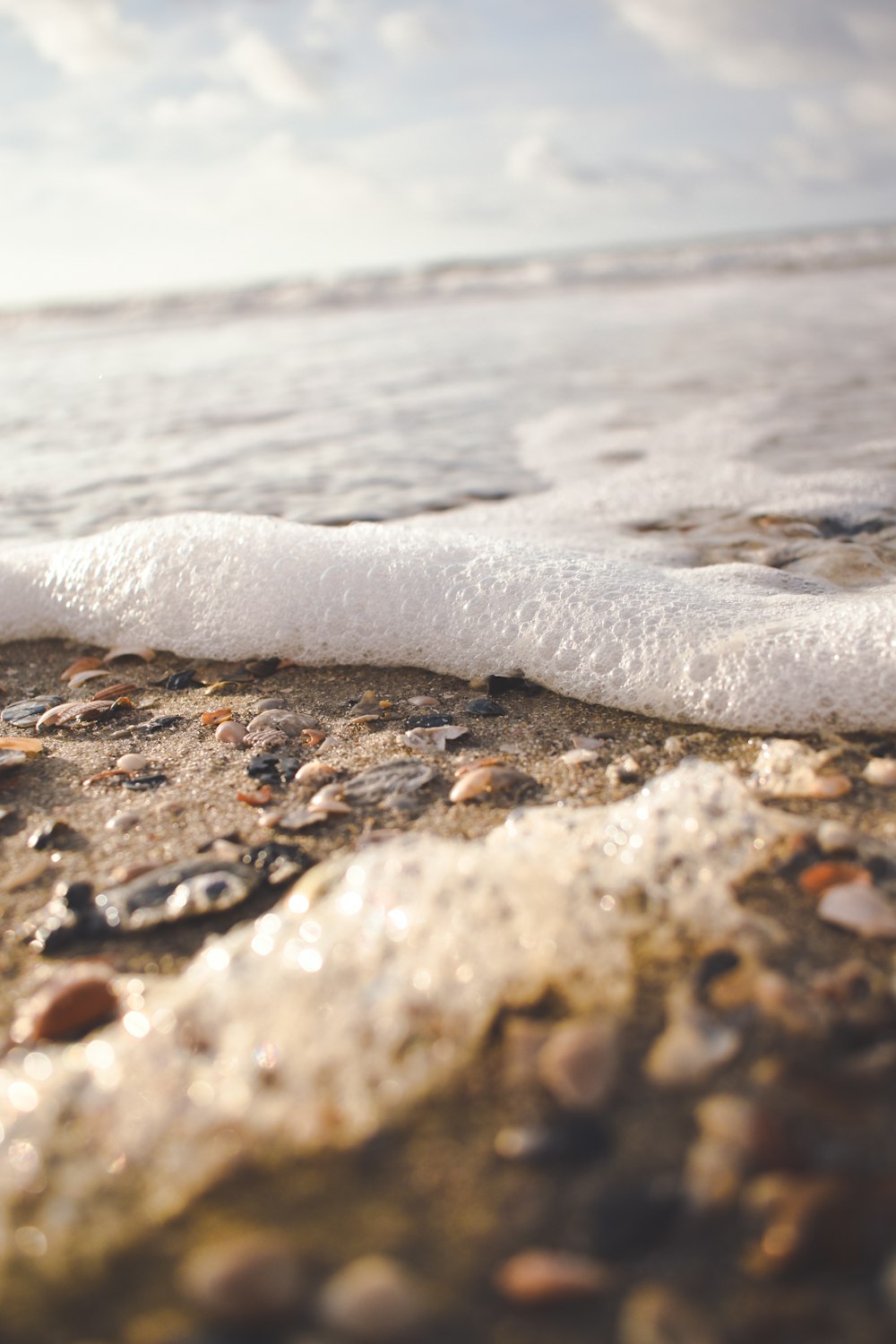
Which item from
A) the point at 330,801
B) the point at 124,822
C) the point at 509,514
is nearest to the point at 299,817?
the point at 330,801

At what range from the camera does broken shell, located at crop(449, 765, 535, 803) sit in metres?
1.70

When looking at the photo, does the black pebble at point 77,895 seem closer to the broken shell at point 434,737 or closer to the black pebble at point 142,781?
the black pebble at point 142,781

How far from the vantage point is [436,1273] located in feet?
2.80

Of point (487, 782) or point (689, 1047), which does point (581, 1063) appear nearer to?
point (689, 1047)

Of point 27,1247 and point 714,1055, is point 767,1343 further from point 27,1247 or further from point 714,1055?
point 27,1247

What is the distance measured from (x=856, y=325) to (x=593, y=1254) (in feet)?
30.1

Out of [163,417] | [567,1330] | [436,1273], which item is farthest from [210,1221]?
[163,417]

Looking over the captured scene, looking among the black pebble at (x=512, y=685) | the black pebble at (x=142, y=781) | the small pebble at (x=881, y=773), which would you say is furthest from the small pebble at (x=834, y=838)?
the black pebble at (x=142, y=781)

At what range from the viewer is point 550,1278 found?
2.72 feet

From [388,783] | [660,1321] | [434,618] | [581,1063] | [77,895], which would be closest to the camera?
[660,1321]

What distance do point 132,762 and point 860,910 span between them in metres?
1.43

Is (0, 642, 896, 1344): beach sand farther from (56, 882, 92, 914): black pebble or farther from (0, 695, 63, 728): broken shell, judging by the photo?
(0, 695, 63, 728): broken shell

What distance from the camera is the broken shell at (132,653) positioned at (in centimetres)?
259

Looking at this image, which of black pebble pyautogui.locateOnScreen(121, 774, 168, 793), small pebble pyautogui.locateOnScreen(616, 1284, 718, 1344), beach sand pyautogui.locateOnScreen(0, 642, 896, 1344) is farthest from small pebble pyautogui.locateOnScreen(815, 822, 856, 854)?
black pebble pyautogui.locateOnScreen(121, 774, 168, 793)
